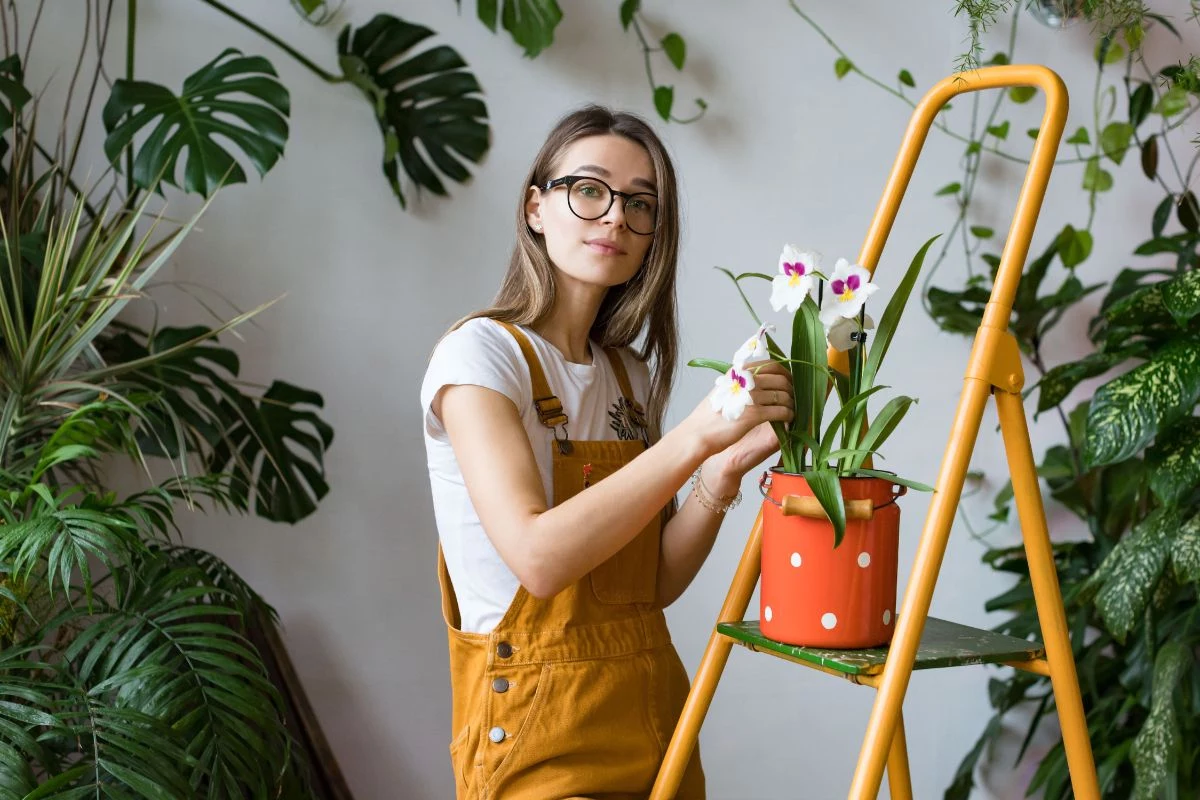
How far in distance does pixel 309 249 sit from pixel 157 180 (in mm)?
487

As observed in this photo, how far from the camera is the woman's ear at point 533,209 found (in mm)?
1539

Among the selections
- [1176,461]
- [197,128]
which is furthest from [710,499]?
[197,128]

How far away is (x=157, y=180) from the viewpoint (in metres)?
1.96

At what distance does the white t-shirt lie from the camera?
1320 millimetres

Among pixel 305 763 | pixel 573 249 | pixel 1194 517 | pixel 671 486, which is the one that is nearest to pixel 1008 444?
pixel 671 486

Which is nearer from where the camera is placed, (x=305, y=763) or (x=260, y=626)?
(x=305, y=763)

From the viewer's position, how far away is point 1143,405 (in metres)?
1.85

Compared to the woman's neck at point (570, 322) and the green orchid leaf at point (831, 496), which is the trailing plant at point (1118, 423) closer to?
the woman's neck at point (570, 322)

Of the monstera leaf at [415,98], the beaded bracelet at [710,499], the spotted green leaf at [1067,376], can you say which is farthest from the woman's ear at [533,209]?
the spotted green leaf at [1067,376]

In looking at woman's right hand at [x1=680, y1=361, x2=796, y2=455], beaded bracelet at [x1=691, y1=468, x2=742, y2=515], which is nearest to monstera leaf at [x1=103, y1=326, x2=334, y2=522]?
beaded bracelet at [x1=691, y1=468, x2=742, y2=515]

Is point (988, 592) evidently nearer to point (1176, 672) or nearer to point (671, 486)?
point (1176, 672)

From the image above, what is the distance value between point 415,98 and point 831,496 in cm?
169

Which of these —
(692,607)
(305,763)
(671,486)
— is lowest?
(305,763)

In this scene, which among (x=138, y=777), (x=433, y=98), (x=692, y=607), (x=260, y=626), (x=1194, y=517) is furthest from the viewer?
(x=692, y=607)
